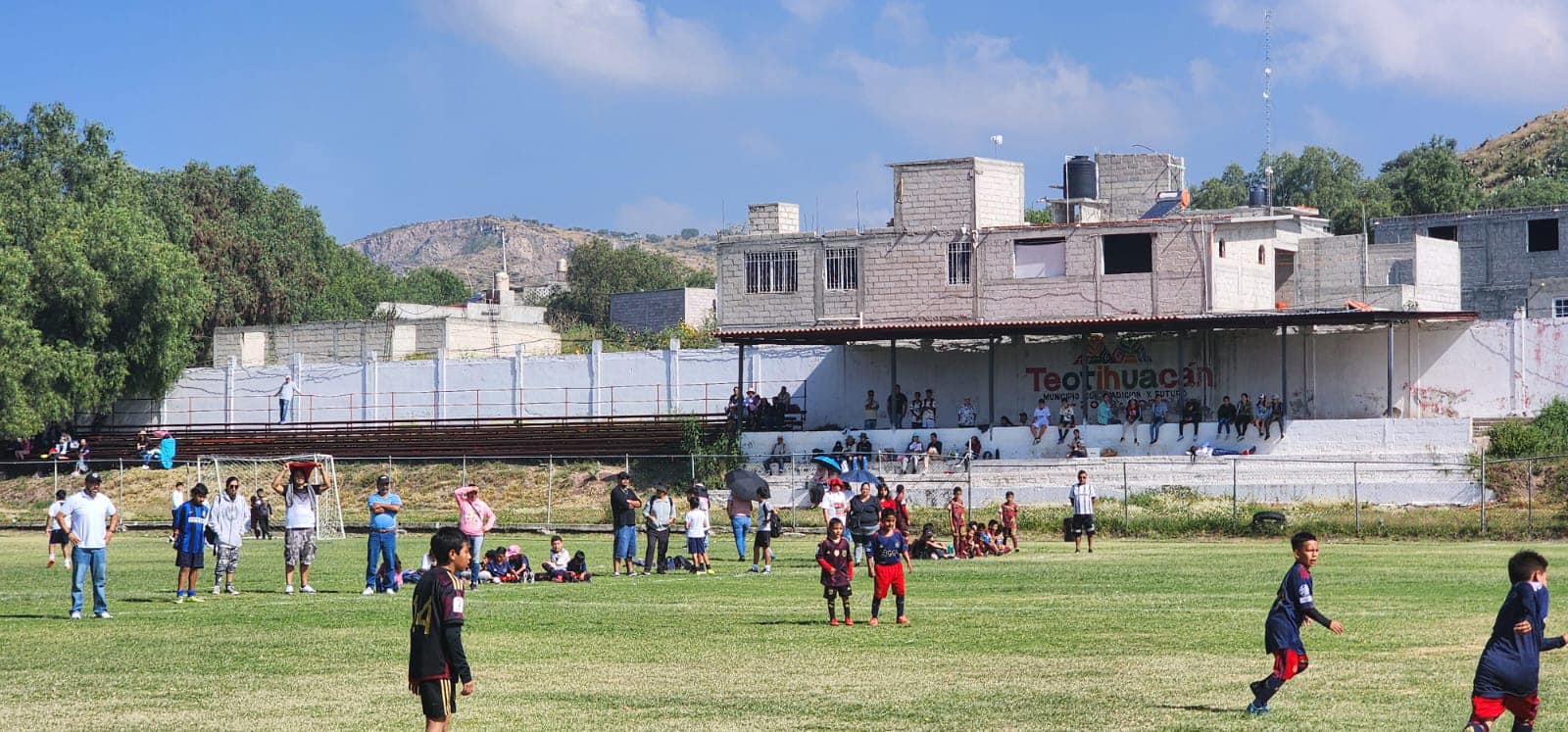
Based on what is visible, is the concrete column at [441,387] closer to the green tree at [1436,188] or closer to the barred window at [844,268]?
the barred window at [844,268]

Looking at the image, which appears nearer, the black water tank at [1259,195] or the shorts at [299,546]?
the shorts at [299,546]

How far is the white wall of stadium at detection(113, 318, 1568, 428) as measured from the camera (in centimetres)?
5788

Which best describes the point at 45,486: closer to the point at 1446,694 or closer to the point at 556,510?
the point at 556,510

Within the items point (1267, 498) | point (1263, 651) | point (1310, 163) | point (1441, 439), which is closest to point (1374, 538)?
point (1267, 498)

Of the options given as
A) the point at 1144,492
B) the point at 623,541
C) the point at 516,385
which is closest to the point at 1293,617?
the point at 623,541

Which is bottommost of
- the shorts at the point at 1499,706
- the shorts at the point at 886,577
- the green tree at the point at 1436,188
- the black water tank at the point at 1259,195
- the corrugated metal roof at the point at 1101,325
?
the shorts at the point at 1499,706

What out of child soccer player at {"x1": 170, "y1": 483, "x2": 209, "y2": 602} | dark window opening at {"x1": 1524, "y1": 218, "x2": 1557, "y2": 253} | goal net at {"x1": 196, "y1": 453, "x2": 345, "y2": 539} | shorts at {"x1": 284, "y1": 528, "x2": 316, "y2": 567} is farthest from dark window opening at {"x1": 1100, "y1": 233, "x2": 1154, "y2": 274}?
child soccer player at {"x1": 170, "y1": 483, "x2": 209, "y2": 602}

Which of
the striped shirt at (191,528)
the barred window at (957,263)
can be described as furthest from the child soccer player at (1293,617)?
the barred window at (957,263)

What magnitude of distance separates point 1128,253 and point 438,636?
55273 millimetres

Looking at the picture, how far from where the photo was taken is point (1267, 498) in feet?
163

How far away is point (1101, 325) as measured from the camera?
2319 inches

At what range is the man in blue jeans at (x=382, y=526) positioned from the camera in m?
28.2

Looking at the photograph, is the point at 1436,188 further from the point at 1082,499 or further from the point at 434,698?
the point at 434,698

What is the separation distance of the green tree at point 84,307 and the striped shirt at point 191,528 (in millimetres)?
48763
